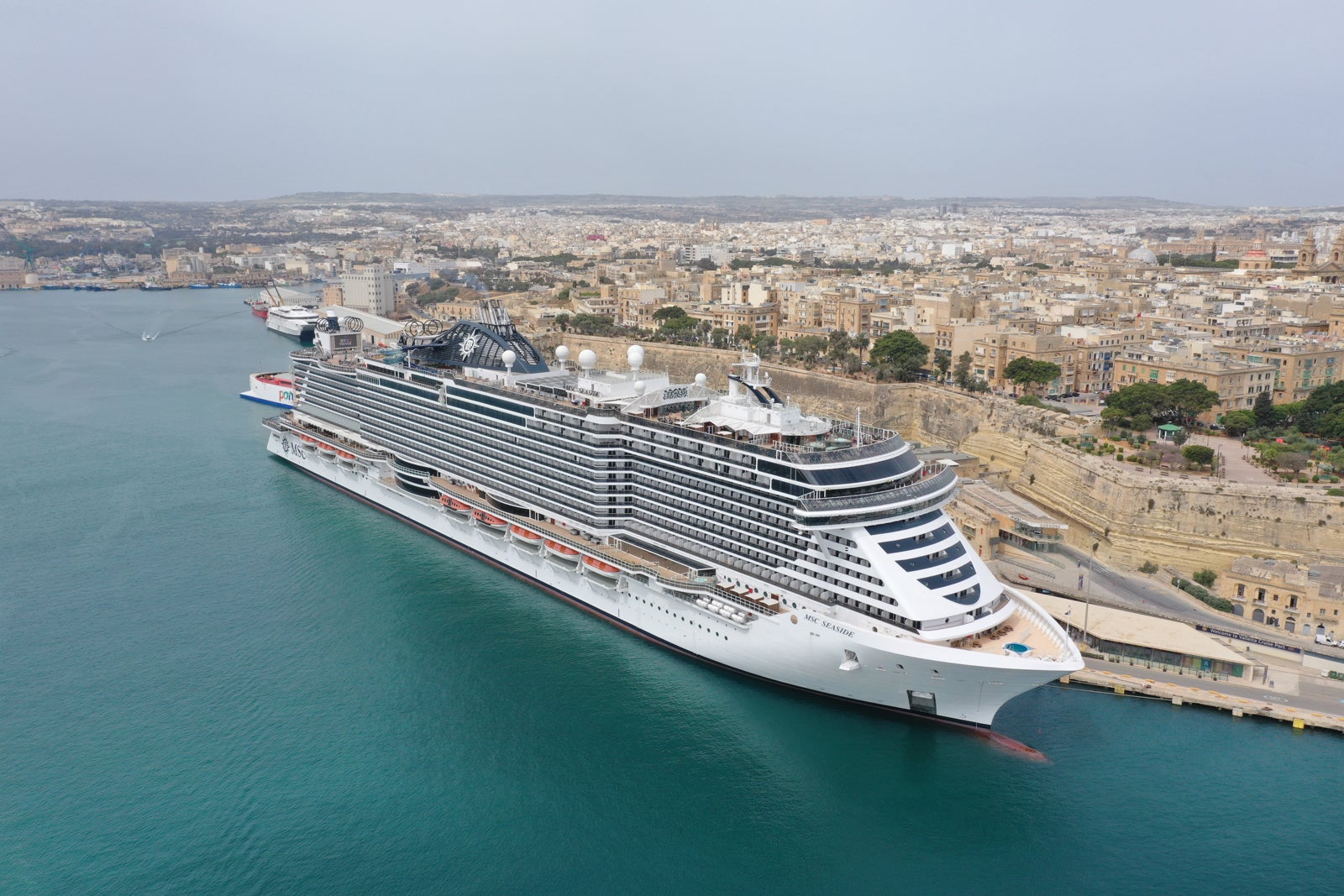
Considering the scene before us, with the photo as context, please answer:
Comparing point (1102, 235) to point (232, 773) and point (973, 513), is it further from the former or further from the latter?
point (232, 773)

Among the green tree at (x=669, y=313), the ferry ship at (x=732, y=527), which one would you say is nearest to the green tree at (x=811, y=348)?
the green tree at (x=669, y=313)

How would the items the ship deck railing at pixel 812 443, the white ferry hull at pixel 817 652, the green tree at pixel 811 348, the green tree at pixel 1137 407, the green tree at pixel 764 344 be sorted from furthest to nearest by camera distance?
the green tree at pixel 764 344, the green tree at pixel 811 348, the green tree at pixel 1137 407, the ship deck railing at pixel 812 443, the white ferry hull at pixel 817 652

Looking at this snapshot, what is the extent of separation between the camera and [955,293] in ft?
172

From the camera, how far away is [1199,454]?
27.5m

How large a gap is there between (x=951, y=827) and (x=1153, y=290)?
5322cm

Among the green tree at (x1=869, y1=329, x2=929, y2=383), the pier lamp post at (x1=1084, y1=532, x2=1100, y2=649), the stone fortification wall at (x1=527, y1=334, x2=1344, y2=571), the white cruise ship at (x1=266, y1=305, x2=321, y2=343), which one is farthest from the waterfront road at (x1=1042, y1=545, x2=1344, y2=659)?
the white cruise ship at (x1=266, y1=305, x2=321, y2=343)

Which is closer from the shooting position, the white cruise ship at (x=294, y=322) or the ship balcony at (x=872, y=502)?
the ship balcony at (x=872, y=502)

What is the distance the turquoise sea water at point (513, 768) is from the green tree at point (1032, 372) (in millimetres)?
21747

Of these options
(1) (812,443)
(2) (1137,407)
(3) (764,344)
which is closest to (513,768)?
(1) (812,443)

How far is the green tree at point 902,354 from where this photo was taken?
41875 mm

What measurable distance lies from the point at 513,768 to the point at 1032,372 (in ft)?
94.9

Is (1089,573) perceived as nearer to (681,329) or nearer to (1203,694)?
(1203,694)

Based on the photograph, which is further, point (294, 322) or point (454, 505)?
point (294, 322)

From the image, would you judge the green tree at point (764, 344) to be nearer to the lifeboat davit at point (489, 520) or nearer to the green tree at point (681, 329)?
the green tree at point (681, 329)
